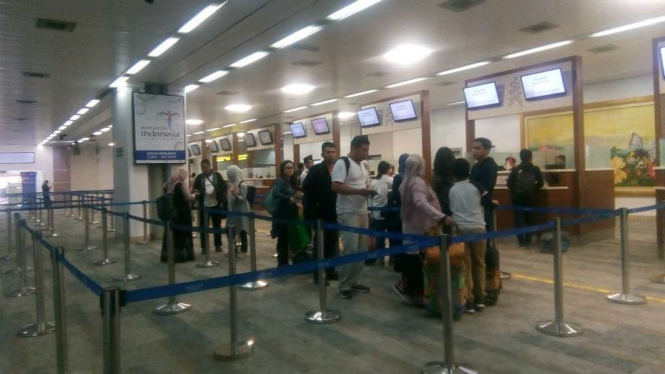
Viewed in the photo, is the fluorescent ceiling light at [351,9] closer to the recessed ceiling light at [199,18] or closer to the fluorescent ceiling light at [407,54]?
the recessed ceiling light at [199,18]

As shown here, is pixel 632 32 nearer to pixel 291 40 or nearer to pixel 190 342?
pixel 291 40

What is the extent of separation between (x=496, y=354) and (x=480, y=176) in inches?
83.9

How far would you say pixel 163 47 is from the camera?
7.54m

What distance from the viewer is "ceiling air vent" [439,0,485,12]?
6.23 metres

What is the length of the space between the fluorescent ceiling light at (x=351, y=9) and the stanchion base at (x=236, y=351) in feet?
14.4

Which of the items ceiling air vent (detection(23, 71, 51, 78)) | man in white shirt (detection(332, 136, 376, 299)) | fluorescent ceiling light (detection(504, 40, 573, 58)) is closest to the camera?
man in white shirt (detection(332, 136, 376, 299))

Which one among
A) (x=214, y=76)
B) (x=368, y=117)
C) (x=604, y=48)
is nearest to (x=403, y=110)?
(x=368, y=117)

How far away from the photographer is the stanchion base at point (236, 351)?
3.60m

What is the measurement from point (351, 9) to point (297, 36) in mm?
1380

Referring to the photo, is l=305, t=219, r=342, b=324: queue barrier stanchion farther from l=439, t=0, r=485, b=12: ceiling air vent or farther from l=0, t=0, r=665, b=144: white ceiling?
l=439, t=0, r=485, b=12: ceiling air vent

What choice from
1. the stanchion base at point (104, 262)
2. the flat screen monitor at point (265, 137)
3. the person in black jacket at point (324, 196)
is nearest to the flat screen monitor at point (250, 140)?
the flat screen monitor at point (265, 137)

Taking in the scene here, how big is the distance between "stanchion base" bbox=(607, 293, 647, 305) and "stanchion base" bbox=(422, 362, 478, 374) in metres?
2.51

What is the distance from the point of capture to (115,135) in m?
10.7

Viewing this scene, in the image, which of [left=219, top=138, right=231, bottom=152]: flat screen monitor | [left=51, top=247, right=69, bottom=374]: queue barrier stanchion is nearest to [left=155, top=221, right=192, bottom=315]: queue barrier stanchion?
[left=51, top=247, right=69, bottom=374]: queue barrier stanchion
